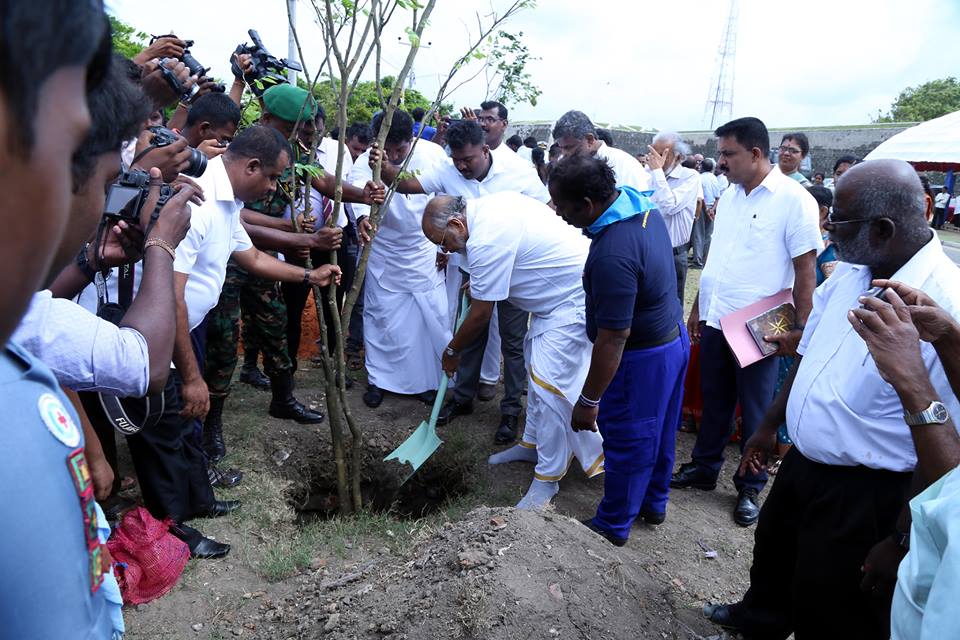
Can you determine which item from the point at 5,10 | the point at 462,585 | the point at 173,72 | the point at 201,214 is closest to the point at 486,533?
the point at 462,585

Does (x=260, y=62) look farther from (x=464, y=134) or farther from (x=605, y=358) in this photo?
(x=605, y=358)

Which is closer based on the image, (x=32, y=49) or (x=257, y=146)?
(x=32, y=49)

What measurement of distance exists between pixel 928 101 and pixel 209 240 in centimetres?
3763

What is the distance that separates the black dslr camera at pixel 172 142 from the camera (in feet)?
7.64

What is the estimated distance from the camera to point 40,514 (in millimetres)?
713

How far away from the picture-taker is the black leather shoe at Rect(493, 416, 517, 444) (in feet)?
14.6

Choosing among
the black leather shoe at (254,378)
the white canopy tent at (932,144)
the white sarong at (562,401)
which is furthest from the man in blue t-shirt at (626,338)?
the white canopy tent at (932,144)

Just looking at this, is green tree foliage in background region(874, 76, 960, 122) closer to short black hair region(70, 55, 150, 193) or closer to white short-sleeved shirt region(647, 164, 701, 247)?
white short-sleeved shirt region(647, 164, 701, 247)

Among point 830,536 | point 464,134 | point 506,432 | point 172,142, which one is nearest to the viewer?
point 830,536

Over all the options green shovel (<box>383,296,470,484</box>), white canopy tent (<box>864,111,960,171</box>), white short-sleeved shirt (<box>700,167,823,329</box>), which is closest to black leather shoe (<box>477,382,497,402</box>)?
green shovel (<box>383,296,470,484</box>)

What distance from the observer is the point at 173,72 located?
319cm

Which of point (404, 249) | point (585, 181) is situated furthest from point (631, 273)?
point (404, 249)

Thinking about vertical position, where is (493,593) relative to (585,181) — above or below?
below

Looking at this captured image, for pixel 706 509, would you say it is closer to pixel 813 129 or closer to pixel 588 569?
pixel 588 569
